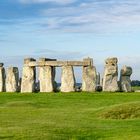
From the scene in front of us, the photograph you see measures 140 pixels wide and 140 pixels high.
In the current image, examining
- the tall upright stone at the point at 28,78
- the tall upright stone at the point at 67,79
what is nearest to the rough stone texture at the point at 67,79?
the tall upright stone at the point at 67,79

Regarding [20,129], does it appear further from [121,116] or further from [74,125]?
[121,116]

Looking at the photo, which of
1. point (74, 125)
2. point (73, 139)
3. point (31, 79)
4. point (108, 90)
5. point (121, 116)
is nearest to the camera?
point (73, 139)

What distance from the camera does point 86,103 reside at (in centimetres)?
3681

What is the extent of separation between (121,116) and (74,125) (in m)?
4.31

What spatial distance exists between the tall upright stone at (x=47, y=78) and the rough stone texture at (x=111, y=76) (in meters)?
5.06

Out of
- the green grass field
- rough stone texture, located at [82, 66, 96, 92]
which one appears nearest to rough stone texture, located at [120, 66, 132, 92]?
rough stone texture, located at [82, 66, 96, 92]

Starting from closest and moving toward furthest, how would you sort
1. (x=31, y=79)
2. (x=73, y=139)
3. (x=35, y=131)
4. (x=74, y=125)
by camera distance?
(x=73, y=139)
(x=35, y=131)
(x=74, y=125)
(x=31, y=79)

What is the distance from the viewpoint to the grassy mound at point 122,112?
2641 centimetres

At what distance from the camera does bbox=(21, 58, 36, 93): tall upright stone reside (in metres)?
51.9

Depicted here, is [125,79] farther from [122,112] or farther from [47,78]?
[122,112]

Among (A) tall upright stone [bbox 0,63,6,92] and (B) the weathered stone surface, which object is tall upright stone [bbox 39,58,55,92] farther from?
(A) tall upright stone [bbox 0,63,6,92]

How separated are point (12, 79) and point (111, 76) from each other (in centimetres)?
1057

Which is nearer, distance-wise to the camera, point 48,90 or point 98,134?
Result: point 98,134

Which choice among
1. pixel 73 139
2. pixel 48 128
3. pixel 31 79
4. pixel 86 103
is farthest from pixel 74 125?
pixel 31 79
